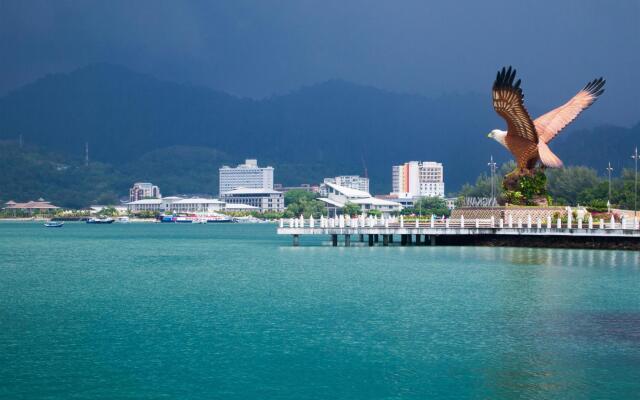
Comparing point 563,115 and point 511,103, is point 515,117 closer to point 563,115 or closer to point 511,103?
point 511,103

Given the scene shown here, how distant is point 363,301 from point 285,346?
9.18 m

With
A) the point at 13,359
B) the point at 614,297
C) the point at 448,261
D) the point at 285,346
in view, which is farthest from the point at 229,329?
the point at 448,261

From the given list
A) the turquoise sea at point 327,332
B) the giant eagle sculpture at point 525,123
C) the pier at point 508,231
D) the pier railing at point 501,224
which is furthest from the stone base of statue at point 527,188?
the turquoise sea at point 327,332

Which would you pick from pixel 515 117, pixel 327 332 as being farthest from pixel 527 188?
pixel 327 332

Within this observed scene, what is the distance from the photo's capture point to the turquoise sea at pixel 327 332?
→ 2106cm

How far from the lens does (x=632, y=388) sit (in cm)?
2069

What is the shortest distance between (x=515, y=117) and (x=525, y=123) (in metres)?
1.05

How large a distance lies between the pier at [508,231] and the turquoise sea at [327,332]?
8.92m

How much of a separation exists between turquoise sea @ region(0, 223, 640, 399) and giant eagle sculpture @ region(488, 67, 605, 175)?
1361 centimetres

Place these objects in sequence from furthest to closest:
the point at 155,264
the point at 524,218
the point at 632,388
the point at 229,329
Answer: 1. the point at 524,218
2. the point at 155,264
3. the point at 229,329
4. the point at 632,388

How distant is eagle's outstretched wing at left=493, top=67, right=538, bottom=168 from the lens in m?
56.5

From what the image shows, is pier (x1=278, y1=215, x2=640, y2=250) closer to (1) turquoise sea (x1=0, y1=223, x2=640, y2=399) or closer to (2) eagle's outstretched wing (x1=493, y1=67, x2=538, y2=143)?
(2) eagle's outstretched wing (x1=493, y1=67, x2=538, y2=143)

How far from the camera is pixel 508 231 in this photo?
60312 mm

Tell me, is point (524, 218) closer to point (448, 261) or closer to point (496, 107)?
point (496, 107)
